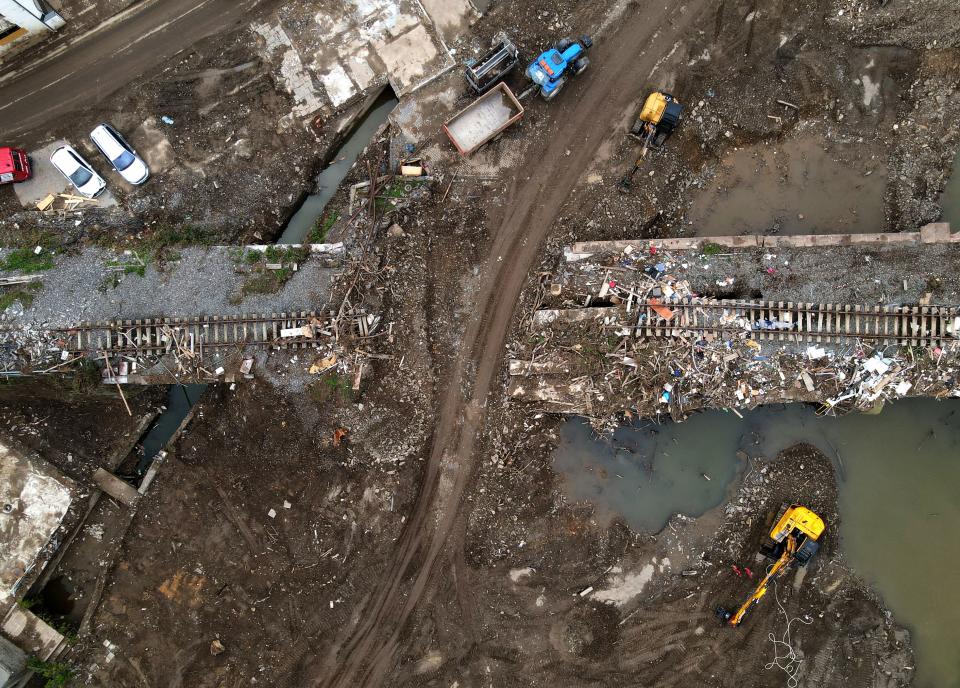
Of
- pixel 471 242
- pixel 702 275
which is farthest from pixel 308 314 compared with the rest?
pixel 702 275

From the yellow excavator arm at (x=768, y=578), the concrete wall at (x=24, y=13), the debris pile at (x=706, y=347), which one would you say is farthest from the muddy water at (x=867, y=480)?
the concrete wall at (x=24, y=13)

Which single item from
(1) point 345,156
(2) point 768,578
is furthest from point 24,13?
(2) point 768,578

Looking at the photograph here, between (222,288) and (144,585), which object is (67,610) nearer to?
(144,585)

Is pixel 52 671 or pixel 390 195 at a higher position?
pixel 390 195

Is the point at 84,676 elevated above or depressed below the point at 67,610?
below

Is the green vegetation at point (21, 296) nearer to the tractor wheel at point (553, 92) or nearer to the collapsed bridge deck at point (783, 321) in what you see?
the tractor wheel at point (553, 92)

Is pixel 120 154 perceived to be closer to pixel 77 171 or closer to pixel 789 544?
pixel 77 171

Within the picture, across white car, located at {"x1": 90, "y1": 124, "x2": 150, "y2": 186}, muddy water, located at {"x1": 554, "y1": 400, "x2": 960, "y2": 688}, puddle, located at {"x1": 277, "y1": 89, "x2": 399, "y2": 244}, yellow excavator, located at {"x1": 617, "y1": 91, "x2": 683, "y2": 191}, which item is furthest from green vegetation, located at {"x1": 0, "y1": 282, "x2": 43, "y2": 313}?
yellow excavator, located at {"x1": 617, "y1": 91, "x2": 683, "y2": 191}
